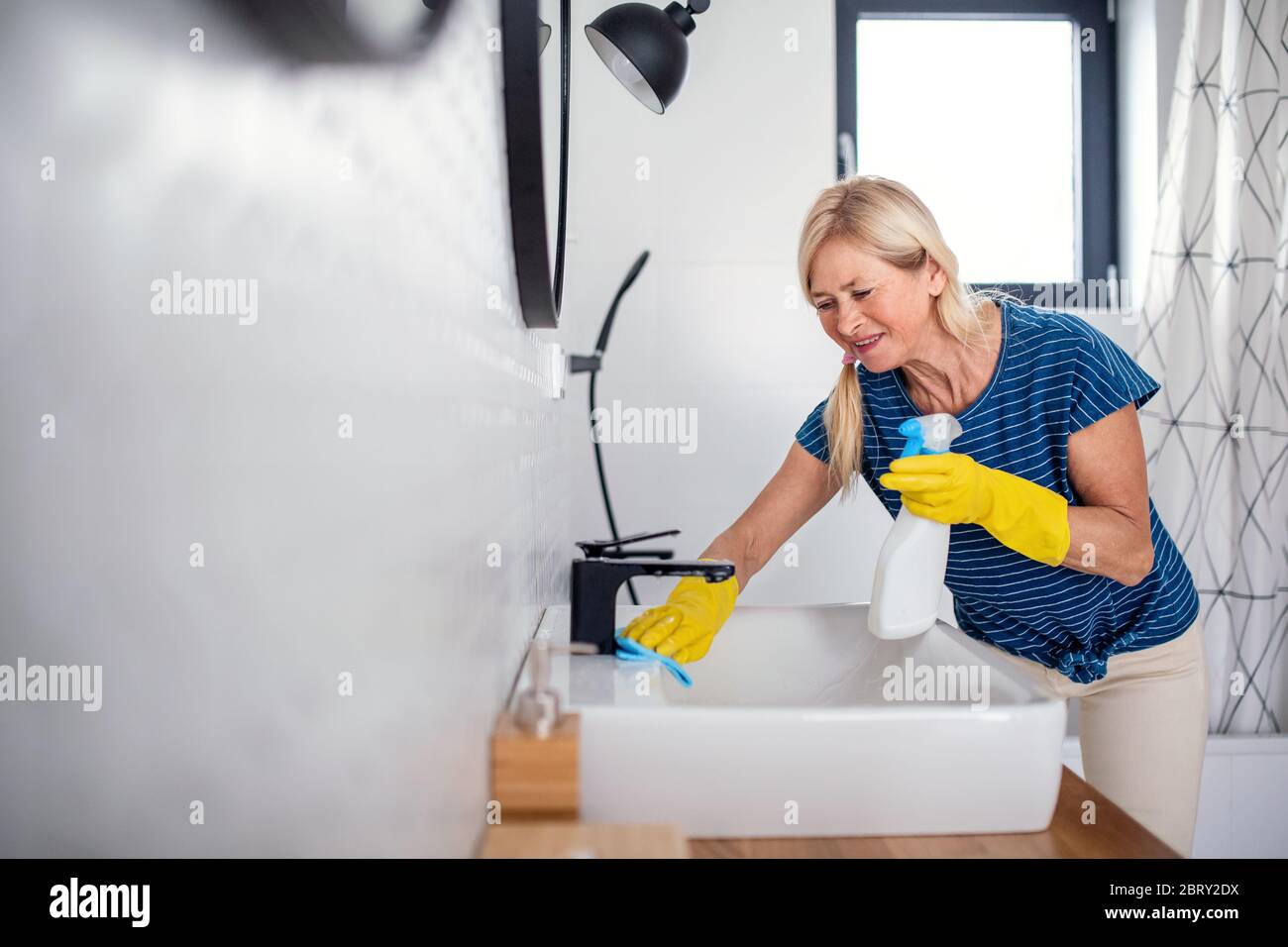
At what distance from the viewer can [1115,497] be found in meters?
1.06

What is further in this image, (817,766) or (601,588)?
(601,588)

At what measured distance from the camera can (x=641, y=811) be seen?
26.7 inches

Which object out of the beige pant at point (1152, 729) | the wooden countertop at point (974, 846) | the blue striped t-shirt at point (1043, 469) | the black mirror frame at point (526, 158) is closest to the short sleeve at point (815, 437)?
the blue striped t-shirt at point (1043, 469)

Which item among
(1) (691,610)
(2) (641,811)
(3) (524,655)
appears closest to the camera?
(2) (641,811)

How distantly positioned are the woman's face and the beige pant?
45 cm

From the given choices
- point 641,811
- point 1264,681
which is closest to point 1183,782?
point 641,811

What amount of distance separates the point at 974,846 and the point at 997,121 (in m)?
1.99

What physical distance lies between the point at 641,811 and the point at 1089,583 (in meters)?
0.74

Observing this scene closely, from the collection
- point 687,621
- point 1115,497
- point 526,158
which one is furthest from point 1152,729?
point 526,158

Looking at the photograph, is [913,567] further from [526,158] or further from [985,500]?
[526,158]

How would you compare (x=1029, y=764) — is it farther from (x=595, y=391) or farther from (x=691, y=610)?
(x=595, y=391)

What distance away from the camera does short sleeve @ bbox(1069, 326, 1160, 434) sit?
3.40ft

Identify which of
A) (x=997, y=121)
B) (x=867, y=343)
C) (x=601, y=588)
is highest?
(x=997, y=121)

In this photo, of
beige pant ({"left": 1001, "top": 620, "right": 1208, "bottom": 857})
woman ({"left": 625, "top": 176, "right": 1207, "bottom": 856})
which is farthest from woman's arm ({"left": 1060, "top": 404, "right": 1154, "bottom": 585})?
beige pant ({"left": 1001, "top": 620, "right": 1208, "bottom": 857})
